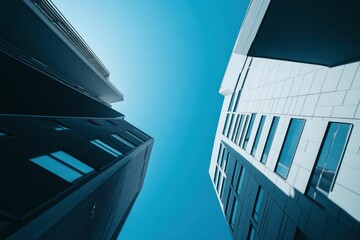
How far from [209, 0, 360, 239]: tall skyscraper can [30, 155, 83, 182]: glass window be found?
353 inches

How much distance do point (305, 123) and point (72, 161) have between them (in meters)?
11.9

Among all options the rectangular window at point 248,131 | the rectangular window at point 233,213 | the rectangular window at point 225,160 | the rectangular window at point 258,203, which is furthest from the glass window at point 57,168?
the rectangular window at point 225,160

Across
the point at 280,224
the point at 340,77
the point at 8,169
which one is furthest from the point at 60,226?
the point at 340,77

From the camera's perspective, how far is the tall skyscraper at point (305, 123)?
309 inches

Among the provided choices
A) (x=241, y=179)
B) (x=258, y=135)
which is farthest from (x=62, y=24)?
(x=241, y=179)

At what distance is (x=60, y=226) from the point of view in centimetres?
788

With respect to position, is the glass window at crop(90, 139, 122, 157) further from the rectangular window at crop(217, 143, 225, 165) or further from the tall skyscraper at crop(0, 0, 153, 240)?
the rectangular window at crop(217, 143, 225, 165)

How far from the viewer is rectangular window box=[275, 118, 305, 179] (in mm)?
12711

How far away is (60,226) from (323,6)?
11.0 meters

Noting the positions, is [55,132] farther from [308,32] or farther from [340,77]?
[340,77]

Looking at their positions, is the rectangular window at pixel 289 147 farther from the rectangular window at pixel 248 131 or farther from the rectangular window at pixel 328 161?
the rectangular window at pixel 248 131

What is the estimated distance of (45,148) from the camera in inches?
395

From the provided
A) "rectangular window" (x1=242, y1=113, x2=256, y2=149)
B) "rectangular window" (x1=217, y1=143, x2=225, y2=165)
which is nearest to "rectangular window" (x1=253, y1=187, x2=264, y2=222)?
"rectangular window" (x1=242, y1=113, x2=256, y2=149)

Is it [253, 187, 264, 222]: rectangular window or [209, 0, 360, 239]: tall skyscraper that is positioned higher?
[209, 0, 360, 239]: tall skyscraper
